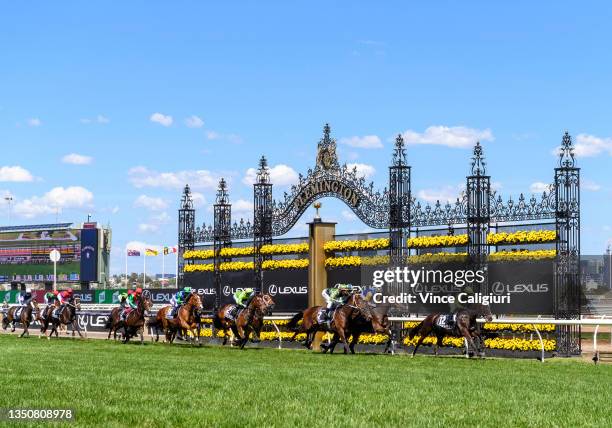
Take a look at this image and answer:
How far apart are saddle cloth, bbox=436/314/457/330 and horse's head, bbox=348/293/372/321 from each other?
165 cm

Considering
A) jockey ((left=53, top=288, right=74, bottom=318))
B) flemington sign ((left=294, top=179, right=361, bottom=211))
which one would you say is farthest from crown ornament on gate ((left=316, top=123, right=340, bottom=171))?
jockey ((left=53, top=288, right=74, bottom=318))

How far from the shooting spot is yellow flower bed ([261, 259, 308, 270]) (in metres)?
29.5

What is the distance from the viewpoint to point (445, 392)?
1260 cm

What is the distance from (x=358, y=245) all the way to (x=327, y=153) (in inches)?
114

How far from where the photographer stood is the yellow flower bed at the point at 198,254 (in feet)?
109

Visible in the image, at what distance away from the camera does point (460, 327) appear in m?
23.1

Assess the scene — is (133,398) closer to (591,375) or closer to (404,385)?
(404,385)

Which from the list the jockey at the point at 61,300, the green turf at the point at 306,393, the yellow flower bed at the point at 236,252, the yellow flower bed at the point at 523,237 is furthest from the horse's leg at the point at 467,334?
the jockey at the point at 61,300

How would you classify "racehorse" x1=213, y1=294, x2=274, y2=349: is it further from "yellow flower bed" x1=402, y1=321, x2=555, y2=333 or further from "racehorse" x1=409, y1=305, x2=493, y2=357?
"yellow flower bed" x1=402, y1=321, x2=555, y2=333

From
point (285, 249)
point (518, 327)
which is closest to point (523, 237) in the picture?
point (518, 327)

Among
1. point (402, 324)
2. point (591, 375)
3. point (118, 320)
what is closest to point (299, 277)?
point (402, 324)

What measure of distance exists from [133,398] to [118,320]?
69.4 feet

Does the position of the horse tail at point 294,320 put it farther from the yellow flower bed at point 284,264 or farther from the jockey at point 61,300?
the jockey at point 61,300

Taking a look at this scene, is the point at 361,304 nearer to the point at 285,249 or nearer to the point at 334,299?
the point at 334,299
